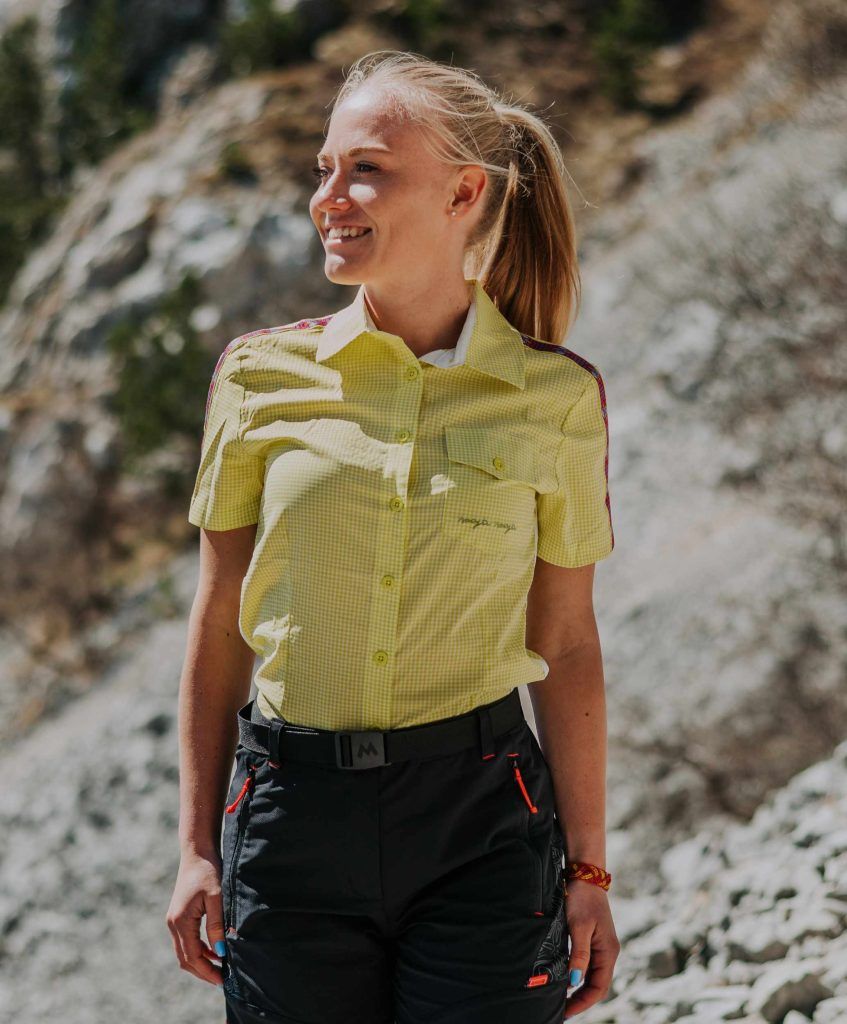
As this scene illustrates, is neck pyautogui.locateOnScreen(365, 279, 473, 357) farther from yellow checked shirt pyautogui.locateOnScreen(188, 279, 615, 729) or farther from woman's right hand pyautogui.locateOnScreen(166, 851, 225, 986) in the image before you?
woman's right hand pyautogui.locateOnScreen(166, 851, 225, 986)

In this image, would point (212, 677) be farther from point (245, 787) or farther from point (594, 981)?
point (594, 981)

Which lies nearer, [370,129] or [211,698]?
[370,129]

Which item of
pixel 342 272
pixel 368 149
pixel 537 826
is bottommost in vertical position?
pixel 537 826

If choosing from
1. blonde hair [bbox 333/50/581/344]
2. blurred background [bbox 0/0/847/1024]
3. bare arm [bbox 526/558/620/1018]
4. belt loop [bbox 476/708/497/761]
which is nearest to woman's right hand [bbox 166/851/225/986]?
belt loop [bbox 476/708/497/761]

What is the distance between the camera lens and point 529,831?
1.73 m

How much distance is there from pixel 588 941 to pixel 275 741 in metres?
0.55

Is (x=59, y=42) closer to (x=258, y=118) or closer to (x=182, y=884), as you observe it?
(x=258, y=118)

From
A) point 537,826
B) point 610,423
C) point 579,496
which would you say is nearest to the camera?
point 537,826

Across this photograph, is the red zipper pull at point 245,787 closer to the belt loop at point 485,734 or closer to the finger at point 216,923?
the finger at point 216,923

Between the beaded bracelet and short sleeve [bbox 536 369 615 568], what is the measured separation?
0.44 m

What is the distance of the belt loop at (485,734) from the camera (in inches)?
66.9

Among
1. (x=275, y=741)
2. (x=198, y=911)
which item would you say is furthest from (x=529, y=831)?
(x=198, y=911)

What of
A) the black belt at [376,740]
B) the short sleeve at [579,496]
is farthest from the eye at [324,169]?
the black belt at [376,740]

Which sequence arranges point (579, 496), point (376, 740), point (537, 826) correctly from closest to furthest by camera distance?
point (376, 740), point (537, 826), point (579, 496)
